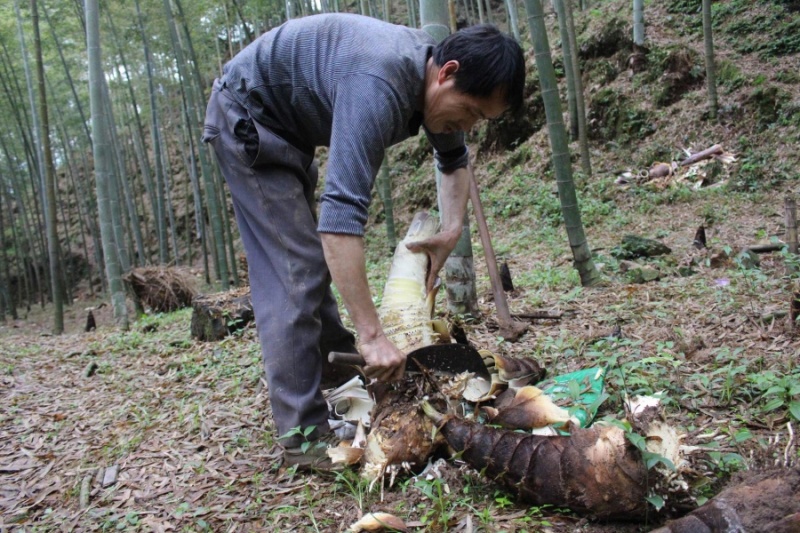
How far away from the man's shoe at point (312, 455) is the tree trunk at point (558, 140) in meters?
2.38

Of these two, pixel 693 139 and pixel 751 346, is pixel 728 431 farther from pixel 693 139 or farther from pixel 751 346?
pixel 693 139

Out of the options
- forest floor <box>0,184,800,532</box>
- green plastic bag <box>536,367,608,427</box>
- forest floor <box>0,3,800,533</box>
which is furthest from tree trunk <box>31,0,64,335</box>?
green plastic bag <box>536,367,608,427</box>

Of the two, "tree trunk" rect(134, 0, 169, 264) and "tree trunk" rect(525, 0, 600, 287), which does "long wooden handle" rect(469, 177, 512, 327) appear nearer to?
"tree trunk" rect(525, 0, 600, 287)

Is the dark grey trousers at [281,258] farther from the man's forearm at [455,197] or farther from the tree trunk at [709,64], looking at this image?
the tree trunk at [709,64]

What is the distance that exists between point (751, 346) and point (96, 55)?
675cm

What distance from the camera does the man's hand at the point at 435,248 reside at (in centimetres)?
210

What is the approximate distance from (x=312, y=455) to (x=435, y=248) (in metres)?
0.89

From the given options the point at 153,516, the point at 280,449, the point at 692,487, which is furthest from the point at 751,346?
the point at 153,516

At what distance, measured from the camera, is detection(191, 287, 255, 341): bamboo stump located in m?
3.98

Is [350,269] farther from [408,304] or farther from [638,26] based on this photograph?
[638,26]

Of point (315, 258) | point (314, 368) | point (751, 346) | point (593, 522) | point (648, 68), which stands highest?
point (648, 68)

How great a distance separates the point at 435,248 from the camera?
6.94ft

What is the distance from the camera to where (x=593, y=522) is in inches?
53.8

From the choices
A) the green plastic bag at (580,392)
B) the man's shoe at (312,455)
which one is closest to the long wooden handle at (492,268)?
the green plastic bag at (580,392)
